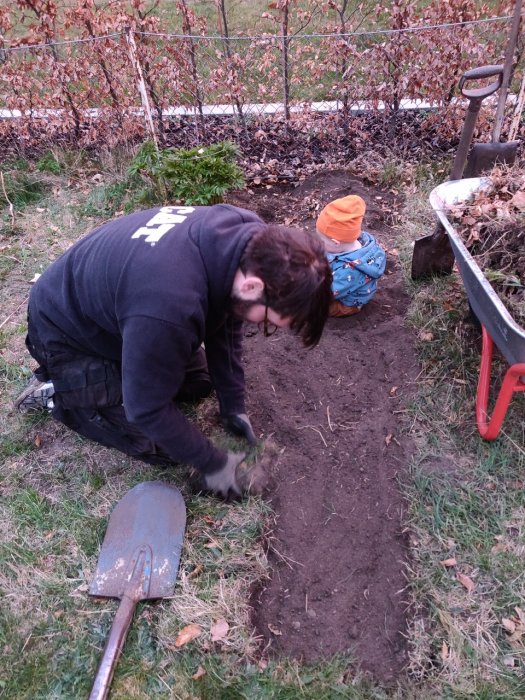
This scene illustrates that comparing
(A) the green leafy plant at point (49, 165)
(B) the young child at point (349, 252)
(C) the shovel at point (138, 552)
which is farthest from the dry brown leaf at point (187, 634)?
(A) the green leafy plant at point (49, 165)

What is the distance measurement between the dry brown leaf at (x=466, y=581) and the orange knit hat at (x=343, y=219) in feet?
6.10

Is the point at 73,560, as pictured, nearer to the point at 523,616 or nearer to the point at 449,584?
the point at 449,584

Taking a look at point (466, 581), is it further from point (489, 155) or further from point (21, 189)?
point (21, 189)

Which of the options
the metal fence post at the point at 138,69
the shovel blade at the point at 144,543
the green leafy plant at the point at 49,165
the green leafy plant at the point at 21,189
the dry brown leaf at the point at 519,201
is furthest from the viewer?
the green leafy plant at the point at 49,165

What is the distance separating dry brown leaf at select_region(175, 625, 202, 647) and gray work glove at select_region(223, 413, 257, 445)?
35.1 inches

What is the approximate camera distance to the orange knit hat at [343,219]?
299 cm

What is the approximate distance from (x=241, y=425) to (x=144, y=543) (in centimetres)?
72

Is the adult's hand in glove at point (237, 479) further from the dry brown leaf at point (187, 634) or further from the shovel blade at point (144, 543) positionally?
the dry brown leaf at point (187, 634)

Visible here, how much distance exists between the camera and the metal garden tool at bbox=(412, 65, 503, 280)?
2.81 meters

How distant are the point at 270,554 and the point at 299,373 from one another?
111 centimetres

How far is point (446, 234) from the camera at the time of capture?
321 cm


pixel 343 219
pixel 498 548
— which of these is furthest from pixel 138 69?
pixel 498 548

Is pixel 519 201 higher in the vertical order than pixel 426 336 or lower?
higher

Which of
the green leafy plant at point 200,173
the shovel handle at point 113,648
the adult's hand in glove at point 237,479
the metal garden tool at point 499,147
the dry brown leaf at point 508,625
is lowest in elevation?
the dry brown leaf at point 508,625
